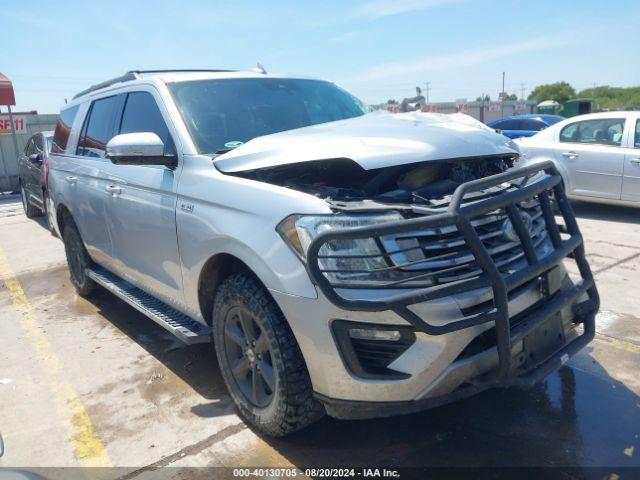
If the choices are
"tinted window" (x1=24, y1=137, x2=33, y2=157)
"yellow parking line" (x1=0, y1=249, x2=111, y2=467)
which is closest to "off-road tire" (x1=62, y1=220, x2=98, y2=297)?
"yellow parking line" (x1=0, y1=249, x2=111, y2=467)

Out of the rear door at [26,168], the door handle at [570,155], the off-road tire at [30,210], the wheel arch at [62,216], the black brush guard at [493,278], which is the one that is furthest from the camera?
the off-road tire at [30,210]

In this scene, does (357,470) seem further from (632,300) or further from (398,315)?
(632,300)

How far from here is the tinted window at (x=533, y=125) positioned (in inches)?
607

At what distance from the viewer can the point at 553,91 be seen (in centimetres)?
7169

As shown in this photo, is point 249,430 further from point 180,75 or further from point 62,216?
point 62,216

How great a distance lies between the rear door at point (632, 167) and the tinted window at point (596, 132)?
19 cm

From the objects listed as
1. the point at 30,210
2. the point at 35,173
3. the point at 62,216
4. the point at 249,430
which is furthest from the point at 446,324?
the point at 30,210

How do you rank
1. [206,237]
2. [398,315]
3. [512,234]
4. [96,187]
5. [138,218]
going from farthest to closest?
[96,187]
[138,218]
[206,237]
[512,234]
[398,315]

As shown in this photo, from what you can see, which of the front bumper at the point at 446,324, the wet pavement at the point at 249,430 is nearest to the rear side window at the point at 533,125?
the wet pavement at the point at 249,430

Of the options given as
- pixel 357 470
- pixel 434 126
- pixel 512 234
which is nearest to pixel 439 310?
pixel 512 234

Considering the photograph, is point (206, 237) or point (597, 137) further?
point (597, 137)

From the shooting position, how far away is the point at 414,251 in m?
2.40

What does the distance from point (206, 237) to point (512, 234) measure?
158 centimetres

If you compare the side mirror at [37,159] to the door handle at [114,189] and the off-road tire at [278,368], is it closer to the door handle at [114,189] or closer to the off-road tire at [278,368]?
the door handle at [114,189]
